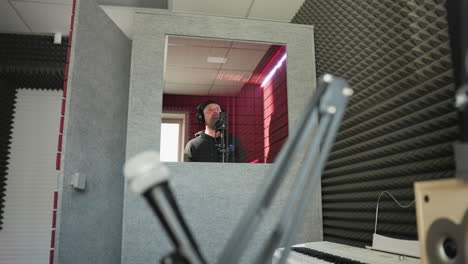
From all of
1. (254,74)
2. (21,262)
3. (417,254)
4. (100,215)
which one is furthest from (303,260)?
(21,262)

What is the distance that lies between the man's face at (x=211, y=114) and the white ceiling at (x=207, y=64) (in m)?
0.12

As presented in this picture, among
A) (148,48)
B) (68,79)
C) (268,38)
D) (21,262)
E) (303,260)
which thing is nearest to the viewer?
(303,260)

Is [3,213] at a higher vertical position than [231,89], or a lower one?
lower

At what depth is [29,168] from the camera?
434 centimetres

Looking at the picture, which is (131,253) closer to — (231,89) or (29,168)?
(231,89)

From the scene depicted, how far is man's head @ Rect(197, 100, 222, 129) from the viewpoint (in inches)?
105

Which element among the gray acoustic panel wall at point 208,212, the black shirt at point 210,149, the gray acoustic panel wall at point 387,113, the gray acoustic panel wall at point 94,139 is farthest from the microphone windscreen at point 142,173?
the black shirt at point 210,149

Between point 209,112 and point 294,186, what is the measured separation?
231 cm

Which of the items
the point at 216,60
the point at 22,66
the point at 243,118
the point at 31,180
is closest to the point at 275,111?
the point at 243,118

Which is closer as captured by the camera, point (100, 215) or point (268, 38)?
point (100, 215)

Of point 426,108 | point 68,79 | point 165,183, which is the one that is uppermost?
point 68,79

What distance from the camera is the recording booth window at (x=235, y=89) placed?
2.63 meters

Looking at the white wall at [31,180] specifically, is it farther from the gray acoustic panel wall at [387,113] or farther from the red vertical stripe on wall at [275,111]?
the gray acoustic panel wall at [387,113]

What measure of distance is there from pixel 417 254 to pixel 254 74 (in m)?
1.89
